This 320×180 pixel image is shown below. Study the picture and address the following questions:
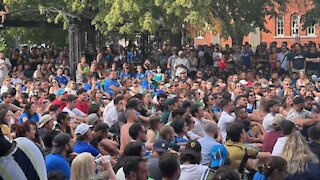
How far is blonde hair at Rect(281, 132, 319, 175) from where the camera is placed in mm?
7166

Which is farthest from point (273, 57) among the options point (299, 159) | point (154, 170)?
point (299, 159)

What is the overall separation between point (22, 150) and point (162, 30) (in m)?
A: 22.0

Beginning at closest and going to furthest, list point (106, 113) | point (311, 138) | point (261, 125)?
Answer: point (311, 138)
point (261, 125)
point (106, 113)

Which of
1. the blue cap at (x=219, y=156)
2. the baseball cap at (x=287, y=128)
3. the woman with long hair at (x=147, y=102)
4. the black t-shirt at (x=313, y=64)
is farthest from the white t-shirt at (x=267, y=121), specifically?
the black t-shirt at (x=313, y=64)

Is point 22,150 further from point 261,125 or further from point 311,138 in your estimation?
point 261,125

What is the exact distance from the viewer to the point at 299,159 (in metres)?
7.31

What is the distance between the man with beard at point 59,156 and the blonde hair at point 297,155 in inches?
96.7

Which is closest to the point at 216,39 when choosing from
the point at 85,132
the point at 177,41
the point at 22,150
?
the point at 177,41

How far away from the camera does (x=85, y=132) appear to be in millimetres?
9234

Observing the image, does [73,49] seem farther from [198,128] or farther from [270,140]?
[270,140]

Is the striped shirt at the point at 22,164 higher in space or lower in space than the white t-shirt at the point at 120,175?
higher

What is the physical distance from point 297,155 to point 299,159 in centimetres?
13

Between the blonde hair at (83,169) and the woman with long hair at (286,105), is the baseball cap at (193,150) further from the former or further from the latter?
the woman with long hair at (286,105)

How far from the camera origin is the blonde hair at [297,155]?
A: 717cm
